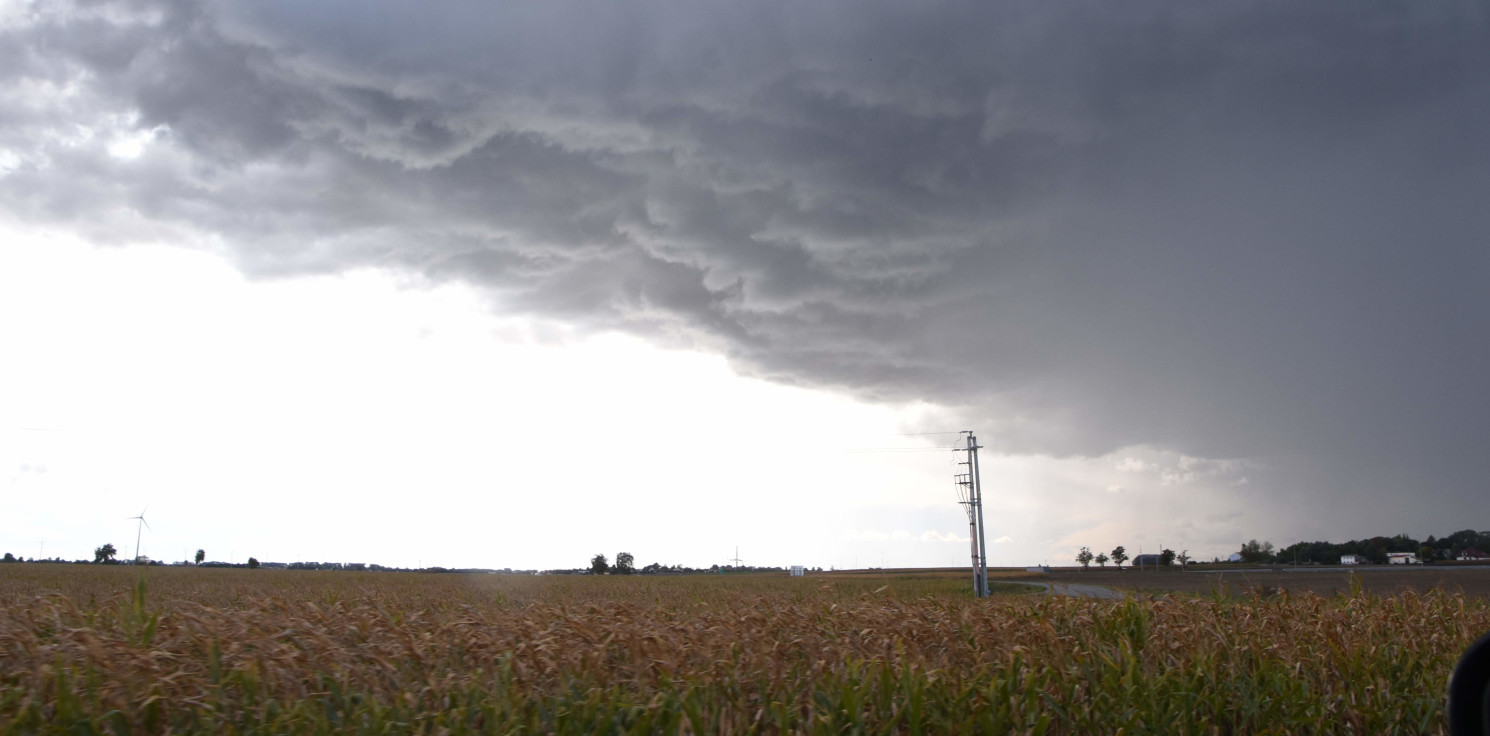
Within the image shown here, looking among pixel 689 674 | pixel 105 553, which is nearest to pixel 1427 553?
pixel 689 674

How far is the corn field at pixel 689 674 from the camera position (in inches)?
283

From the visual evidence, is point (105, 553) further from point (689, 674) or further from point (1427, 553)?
point (1427, 553)

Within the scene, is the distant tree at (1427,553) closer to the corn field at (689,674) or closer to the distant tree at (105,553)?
the corn field at (689,674)

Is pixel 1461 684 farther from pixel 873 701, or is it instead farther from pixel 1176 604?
pixel 1176 604

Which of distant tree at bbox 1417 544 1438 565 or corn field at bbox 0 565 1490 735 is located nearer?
corn field at bbox 0 565 1490 735

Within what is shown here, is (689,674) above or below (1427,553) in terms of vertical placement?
above

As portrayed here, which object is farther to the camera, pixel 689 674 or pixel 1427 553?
pixel 1427 553

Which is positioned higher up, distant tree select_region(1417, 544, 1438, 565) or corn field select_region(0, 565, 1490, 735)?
corn field select_region(0, 565, 1490, 735)

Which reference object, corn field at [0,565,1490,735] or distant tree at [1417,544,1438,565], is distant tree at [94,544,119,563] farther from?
distant tree at [1417,544,1438,565]

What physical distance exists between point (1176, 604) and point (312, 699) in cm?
1257

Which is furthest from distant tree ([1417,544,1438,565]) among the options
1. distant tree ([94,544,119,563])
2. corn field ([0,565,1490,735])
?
distant tree ([94,544,119,563])

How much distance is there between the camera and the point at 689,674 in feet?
27.4

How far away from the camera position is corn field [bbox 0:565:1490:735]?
23.6 ft

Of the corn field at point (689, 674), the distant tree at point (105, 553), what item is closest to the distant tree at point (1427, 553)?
the corn field at point (689, 674)
